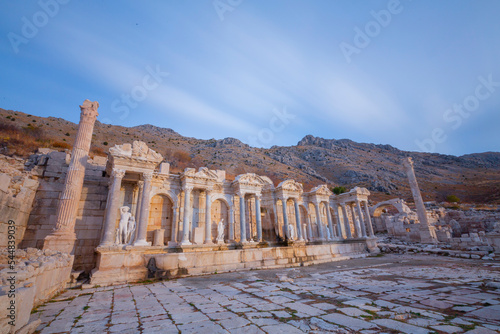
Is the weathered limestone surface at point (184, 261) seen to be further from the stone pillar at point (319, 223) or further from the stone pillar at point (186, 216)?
the stone pillar at point (319, 223)

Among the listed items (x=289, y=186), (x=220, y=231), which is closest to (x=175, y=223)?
(x=220, y=231)

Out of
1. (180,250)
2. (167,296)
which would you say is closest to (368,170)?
(180,250)

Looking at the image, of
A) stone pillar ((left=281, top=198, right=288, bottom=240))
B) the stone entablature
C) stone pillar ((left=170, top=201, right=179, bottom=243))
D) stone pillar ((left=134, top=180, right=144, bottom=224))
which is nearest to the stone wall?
the stone entablature

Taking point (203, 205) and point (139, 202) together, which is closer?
point (139, 202)

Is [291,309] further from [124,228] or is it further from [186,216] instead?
[186,216]

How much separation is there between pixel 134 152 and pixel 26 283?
9.22 metres

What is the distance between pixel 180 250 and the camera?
14.0m

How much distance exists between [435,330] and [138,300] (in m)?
6.79

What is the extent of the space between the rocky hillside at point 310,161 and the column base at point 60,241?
16.6m

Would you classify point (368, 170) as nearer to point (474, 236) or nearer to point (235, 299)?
point (474, 236)

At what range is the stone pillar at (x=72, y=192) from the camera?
397 inches

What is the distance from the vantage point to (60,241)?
33.0 feet

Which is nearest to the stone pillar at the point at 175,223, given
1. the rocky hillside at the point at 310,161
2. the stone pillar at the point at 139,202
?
the stone pillar at the point at 139,202

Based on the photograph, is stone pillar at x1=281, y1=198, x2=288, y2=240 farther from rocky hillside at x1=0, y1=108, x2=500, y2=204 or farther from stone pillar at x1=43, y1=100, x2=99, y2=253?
rocky hillside at x1=0, y1=108, x2=500, y2=204
